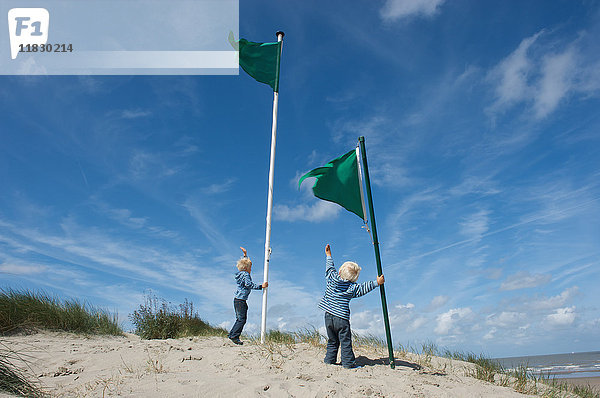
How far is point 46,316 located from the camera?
10.5m

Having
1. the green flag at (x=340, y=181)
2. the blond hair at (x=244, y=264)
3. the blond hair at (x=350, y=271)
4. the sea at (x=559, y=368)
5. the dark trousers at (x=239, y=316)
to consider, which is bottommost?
the sea at (x=559, y=368)

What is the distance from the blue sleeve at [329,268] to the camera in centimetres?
709

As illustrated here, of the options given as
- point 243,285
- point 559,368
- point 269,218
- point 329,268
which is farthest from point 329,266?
point 559,368

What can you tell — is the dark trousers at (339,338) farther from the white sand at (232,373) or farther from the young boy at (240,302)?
the young boy at (240,302)

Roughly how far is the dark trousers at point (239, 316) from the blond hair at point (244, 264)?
0.74 meters

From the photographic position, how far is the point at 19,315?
10.3 m

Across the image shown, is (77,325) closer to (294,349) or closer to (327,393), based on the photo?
(294,349)

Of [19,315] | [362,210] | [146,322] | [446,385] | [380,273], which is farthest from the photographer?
[146,322]

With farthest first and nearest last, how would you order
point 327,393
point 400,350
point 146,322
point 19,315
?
point 146,322
point 19,315
point 400,350
point 327,393

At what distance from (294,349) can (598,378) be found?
1453 cm

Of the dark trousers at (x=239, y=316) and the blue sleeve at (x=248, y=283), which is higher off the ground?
the blue sleeve at (x=248, y=283)

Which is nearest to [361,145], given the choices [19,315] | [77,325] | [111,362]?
[111,362]

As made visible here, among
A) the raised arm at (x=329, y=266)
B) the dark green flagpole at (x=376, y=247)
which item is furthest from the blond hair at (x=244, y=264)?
the dark green flagpole at (x=376, y=247)

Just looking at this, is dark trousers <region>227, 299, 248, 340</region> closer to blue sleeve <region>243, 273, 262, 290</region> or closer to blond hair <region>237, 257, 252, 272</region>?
blue sleeve <region>243, 273, 262, 290</region>
